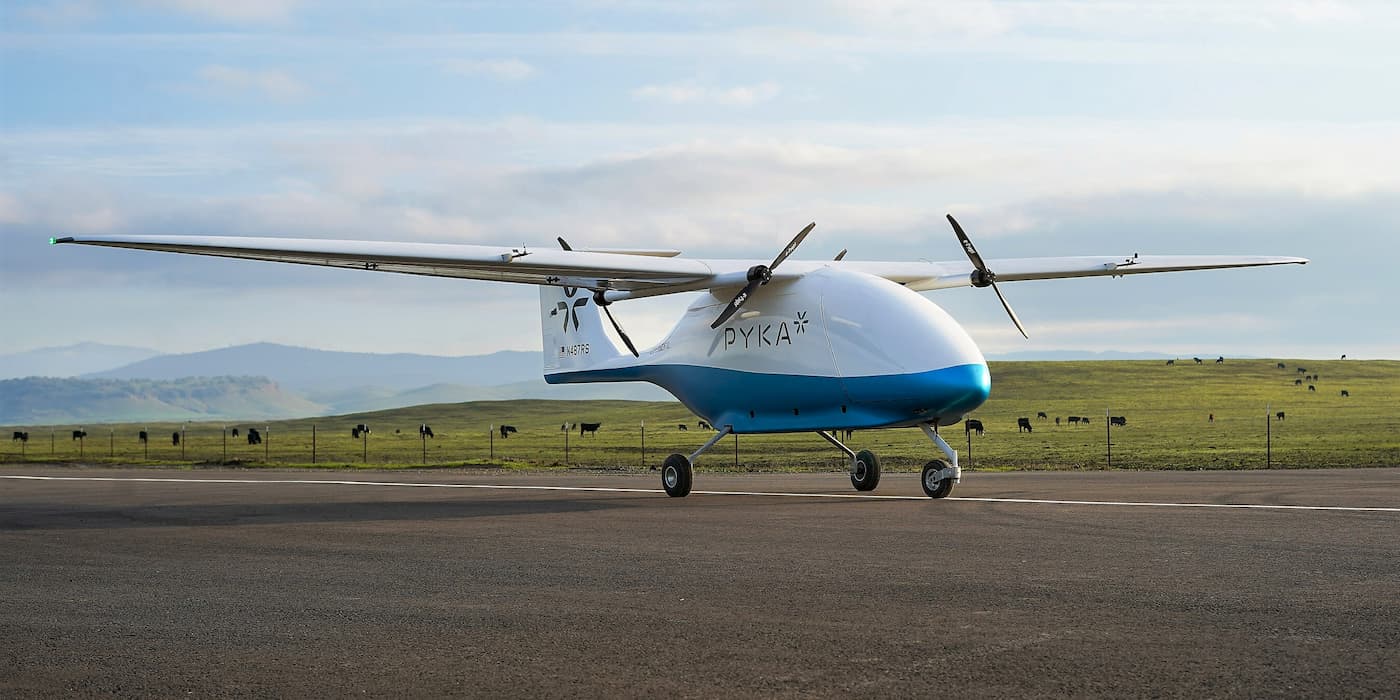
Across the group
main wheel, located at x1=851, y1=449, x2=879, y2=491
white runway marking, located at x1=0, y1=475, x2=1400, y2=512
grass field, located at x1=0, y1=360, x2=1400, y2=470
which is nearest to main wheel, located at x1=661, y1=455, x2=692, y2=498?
white runway marking, located at x1=0, y1=475, x2=1400, y2=512

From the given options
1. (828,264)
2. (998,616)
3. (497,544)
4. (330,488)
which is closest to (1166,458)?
(828,264)

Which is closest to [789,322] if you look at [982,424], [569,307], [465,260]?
[465,260]

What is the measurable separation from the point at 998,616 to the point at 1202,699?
2841mm

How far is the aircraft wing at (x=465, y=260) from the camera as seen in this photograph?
21312 millimetres

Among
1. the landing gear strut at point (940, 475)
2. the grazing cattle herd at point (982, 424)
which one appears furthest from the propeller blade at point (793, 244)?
the grazing cattle herd at point (982, 424)

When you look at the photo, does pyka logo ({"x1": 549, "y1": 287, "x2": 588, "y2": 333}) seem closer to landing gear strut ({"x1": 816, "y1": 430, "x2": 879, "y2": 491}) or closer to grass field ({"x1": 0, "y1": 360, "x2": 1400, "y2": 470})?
landing gear strut ({"x1": 816, "y1": 430, "x2": 879, "y2": 491})

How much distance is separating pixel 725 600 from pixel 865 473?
14.8 metres

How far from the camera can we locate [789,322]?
24.0 meters

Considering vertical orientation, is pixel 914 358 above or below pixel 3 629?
above

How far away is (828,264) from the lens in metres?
24.9

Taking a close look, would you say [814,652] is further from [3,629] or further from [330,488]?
[330,488]

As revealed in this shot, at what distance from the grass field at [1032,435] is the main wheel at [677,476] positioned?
19798mm

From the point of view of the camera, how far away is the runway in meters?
7.79

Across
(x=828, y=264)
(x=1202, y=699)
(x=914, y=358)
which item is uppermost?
(x=828, y=264)
